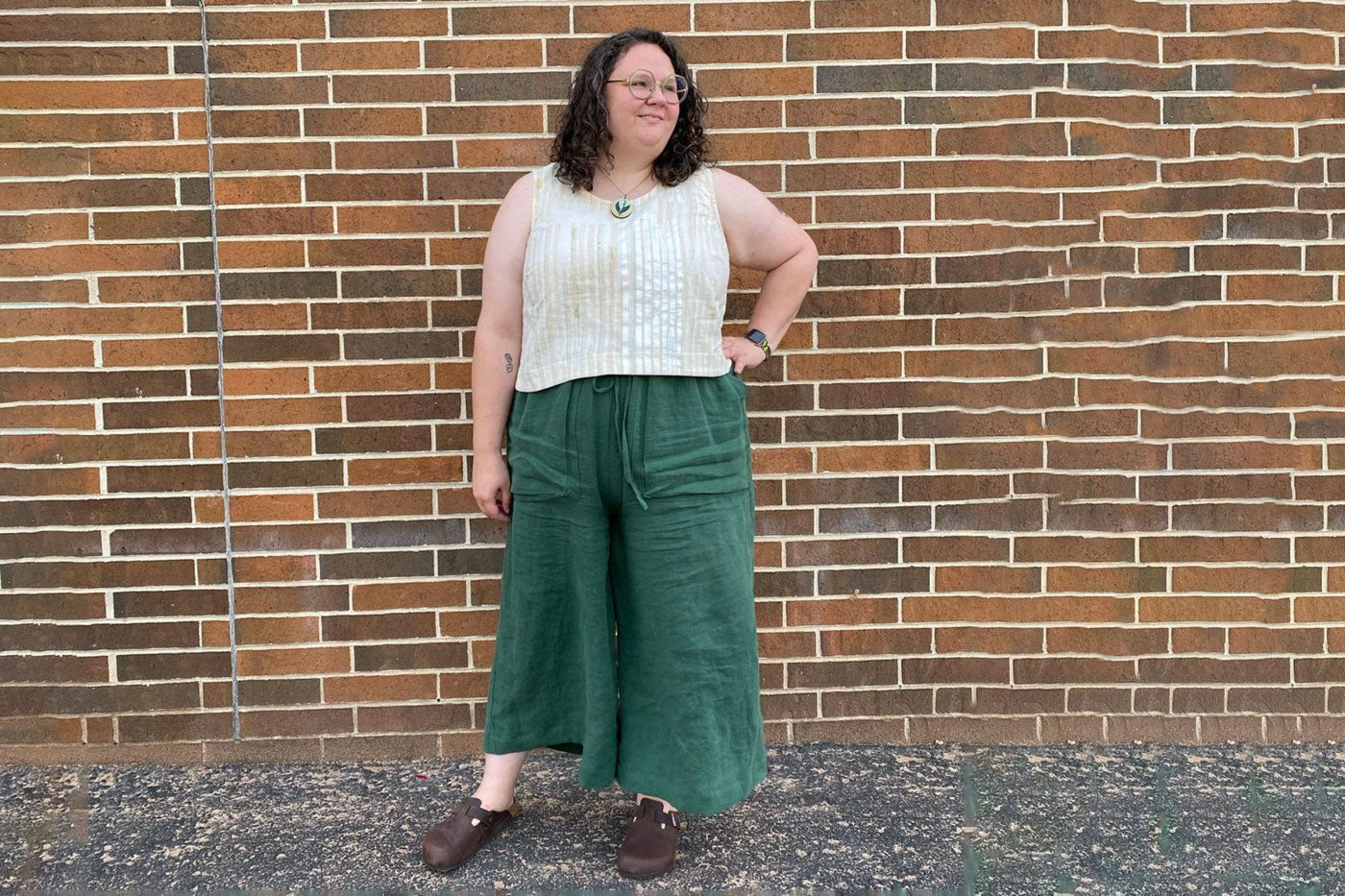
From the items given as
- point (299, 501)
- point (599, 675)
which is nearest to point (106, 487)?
point (299, 501)

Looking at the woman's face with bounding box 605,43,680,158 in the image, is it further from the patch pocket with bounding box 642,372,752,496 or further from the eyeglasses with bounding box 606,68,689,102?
the patch pocket with bounding box 642,372,752,496

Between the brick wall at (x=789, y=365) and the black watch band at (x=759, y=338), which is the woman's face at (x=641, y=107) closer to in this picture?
the black watch band at (x=759, y=338)

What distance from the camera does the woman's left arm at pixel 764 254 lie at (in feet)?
9.74

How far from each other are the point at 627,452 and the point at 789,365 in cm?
88

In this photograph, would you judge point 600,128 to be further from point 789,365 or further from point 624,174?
point 789,365

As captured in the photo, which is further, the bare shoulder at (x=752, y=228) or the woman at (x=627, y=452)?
the bare shoulder at (x=752, y=228)

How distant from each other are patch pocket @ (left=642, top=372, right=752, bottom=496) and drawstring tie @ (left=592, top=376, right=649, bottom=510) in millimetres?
17

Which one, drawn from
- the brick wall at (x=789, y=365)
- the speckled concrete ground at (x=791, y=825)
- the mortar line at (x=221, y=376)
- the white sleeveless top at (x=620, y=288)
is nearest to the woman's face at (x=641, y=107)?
the white sleeveless top at (x=620, y=288)

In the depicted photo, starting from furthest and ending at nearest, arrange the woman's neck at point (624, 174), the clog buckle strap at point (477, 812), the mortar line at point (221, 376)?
the mortar line at point (221, 376) → the clog buckle strap at point (477, 812) → the woman's neck at point (624, 174)

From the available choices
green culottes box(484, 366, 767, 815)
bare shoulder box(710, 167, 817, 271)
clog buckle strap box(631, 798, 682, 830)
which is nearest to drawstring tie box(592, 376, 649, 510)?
green culottes box(484, 366, 767, 815)

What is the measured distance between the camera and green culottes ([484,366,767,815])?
9.22ft

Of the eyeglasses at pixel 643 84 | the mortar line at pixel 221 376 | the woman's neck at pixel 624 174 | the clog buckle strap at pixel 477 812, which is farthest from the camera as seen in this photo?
the mortar line at pixel 221 376

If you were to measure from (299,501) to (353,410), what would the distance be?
12.1 inches

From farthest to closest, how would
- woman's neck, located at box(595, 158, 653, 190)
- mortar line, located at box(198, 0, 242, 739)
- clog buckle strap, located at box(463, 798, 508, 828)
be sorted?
mortar line, located at box(198, 0, 242, 739)
clog buckle strap, located at box(463, 798, 508, 828)
woman's neck, located at box(595, 158, 653, 190)
